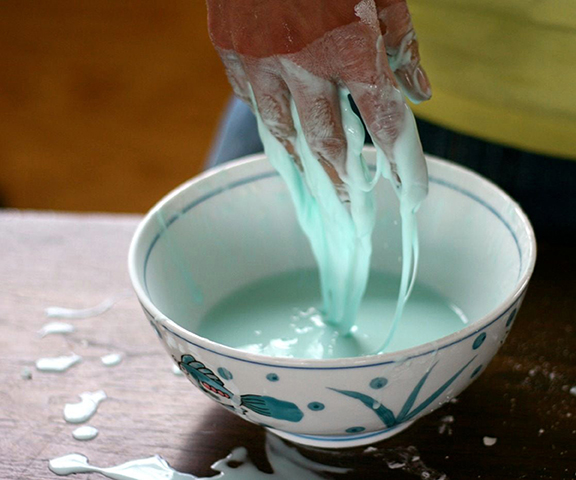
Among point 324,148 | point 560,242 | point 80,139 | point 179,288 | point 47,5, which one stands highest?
point 324,148

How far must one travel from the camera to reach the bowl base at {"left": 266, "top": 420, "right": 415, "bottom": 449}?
518 mm

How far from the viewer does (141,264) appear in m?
0.56

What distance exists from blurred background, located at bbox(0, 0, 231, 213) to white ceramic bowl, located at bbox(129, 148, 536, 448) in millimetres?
1118

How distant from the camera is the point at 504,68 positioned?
0.74 metres

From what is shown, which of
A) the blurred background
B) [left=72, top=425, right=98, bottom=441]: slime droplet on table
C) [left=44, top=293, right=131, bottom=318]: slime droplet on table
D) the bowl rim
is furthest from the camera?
the blurred background

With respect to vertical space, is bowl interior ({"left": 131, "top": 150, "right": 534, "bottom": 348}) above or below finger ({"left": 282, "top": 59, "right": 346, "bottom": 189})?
below

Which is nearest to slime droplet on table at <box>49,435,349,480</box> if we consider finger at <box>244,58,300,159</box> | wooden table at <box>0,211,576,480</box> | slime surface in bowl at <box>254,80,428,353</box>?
wooden table at <box>0,211,576,480</box>

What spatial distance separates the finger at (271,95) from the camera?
50cm

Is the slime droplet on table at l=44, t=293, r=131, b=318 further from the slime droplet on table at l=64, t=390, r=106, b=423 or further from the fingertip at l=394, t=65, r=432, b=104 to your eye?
the fingertip at l=394, t=65, r=432, b=104

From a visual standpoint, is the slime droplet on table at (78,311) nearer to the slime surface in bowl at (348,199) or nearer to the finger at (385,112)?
the slime surface in bowl at (348,199)

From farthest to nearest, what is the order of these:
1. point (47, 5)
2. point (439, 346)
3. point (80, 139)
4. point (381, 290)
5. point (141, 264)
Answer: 1. point (47, 5)
2. point (80, 139)
3. point (381, 290)
4. point (141, 264)
5. point (439, 346)

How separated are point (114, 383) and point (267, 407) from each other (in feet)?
0.56

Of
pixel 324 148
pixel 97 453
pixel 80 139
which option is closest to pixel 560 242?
pixel 324 148

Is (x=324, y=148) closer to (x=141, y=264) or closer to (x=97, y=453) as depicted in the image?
(x=141, y=264)
